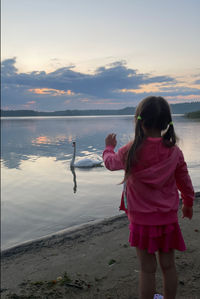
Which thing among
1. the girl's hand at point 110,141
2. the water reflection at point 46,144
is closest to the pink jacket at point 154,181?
the girl's hand at point 110,141

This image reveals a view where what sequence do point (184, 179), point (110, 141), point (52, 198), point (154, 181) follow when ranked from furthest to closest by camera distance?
point (52, 198), point (110, 141), point (184, 179), point (154, 181)

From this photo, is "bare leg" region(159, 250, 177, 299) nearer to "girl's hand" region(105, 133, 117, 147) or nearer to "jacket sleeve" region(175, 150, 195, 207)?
"jacket sleeve" region(175, 150, 195, 207)

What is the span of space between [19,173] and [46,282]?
41.1ft

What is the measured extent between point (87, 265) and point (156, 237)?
8.25 feet

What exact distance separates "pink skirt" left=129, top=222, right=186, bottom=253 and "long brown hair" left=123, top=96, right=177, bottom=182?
510mm

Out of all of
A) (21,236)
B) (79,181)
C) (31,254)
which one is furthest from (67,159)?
(31,254)

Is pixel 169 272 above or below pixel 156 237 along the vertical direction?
below

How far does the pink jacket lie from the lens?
8.85 ft

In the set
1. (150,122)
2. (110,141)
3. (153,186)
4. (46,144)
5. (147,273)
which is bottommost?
(46,144)

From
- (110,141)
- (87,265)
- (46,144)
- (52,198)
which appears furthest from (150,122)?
(46,144)

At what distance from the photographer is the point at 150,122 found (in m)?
2.75

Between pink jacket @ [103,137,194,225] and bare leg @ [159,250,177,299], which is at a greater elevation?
pink jacket @ [103,137,194,225]

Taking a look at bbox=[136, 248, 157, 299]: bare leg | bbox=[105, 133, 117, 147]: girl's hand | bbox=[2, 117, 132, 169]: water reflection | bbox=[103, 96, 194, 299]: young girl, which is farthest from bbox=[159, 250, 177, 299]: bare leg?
bbox=[2, 117, 132, 169]: water reflection

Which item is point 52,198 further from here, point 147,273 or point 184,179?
point 184,179
